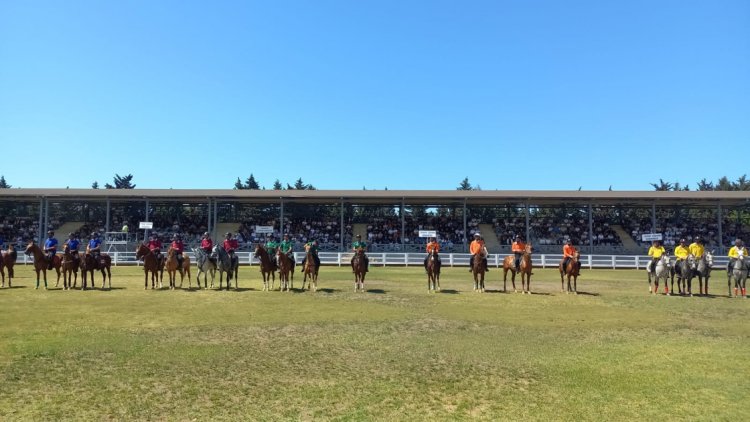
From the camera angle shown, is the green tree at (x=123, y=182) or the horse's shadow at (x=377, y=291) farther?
the green tree at (x=123, y=182)

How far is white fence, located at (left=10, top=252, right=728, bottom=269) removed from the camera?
108ft

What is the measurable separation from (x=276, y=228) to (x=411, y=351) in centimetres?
3536

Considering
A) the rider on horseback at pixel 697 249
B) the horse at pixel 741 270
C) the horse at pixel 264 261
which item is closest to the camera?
the horse at pixel 741 270

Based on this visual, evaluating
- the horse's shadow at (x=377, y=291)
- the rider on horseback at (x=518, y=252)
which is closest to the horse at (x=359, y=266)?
the horse's shadow at (x=377, y=291)

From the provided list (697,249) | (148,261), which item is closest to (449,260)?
(697,249)

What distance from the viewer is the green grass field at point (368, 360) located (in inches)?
234

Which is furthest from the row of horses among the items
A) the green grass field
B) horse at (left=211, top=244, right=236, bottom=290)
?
horse at (left=211, top=244, right=236, bottom=290)

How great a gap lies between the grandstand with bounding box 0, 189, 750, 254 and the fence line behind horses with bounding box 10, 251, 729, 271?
8.04 ft

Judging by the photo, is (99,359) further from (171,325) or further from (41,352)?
(171,325)

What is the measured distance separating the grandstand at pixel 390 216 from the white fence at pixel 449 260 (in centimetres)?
245

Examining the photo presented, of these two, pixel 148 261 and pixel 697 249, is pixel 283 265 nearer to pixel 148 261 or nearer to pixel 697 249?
pixel 148 261

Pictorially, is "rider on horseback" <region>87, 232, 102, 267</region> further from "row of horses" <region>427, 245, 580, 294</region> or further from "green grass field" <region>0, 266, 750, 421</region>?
"row of horses" <region>427, 245, 580, 294</region>

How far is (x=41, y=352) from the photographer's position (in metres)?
8.21

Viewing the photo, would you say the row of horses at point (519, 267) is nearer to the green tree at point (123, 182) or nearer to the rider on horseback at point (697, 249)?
the rider on horseback at point (697, 249)
